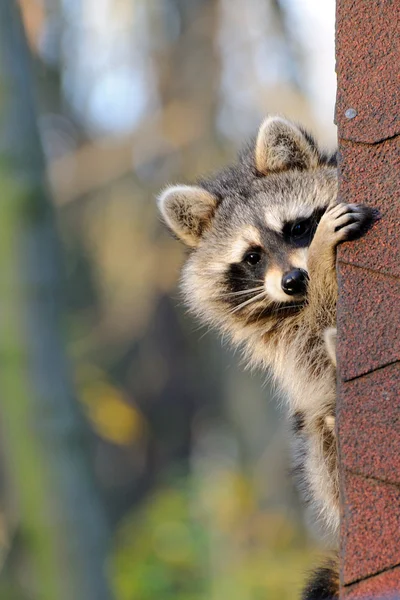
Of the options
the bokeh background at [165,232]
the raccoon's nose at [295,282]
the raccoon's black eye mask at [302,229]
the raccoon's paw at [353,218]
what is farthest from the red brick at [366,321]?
the bokeh background at [165,232]

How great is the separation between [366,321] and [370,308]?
35mm

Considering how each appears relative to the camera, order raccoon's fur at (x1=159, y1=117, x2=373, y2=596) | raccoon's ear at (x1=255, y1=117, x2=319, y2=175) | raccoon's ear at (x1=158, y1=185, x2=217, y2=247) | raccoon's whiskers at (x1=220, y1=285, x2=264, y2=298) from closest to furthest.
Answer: raccoon's fur at (x1=159, y1=117, x2=373, y2=596), raccoon's whiskers at (x1=220, y1=285, x2=264, y2=298), raccoon's ear at (x1=255, y1=117, x2=319, y2=175), raccoon's ear at (x1=158, y1=185, x2=217, y2=247)

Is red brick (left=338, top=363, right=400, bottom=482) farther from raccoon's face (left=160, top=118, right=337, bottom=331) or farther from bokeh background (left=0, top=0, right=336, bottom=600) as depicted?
bokeh background (left=0, top=0, right=336, bottom=600)

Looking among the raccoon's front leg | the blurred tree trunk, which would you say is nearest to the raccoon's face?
the raccoon's front leg

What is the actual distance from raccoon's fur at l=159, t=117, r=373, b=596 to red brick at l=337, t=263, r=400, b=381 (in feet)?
1.20

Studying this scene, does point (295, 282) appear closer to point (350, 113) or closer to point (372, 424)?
point (350, 113)

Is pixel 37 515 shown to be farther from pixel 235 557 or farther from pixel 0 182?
pixel 235 557

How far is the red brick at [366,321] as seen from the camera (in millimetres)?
2439

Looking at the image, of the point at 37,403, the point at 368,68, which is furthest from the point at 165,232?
the point at 368,68

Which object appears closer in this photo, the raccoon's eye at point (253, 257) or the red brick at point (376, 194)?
the red brick at point (376, 194)

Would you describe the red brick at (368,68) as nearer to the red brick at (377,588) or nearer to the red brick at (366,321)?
the red brick at (366,321)

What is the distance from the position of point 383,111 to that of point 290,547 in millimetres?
7616

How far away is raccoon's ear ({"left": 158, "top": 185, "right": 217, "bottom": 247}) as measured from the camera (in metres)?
4.38

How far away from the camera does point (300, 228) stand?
3.79m
